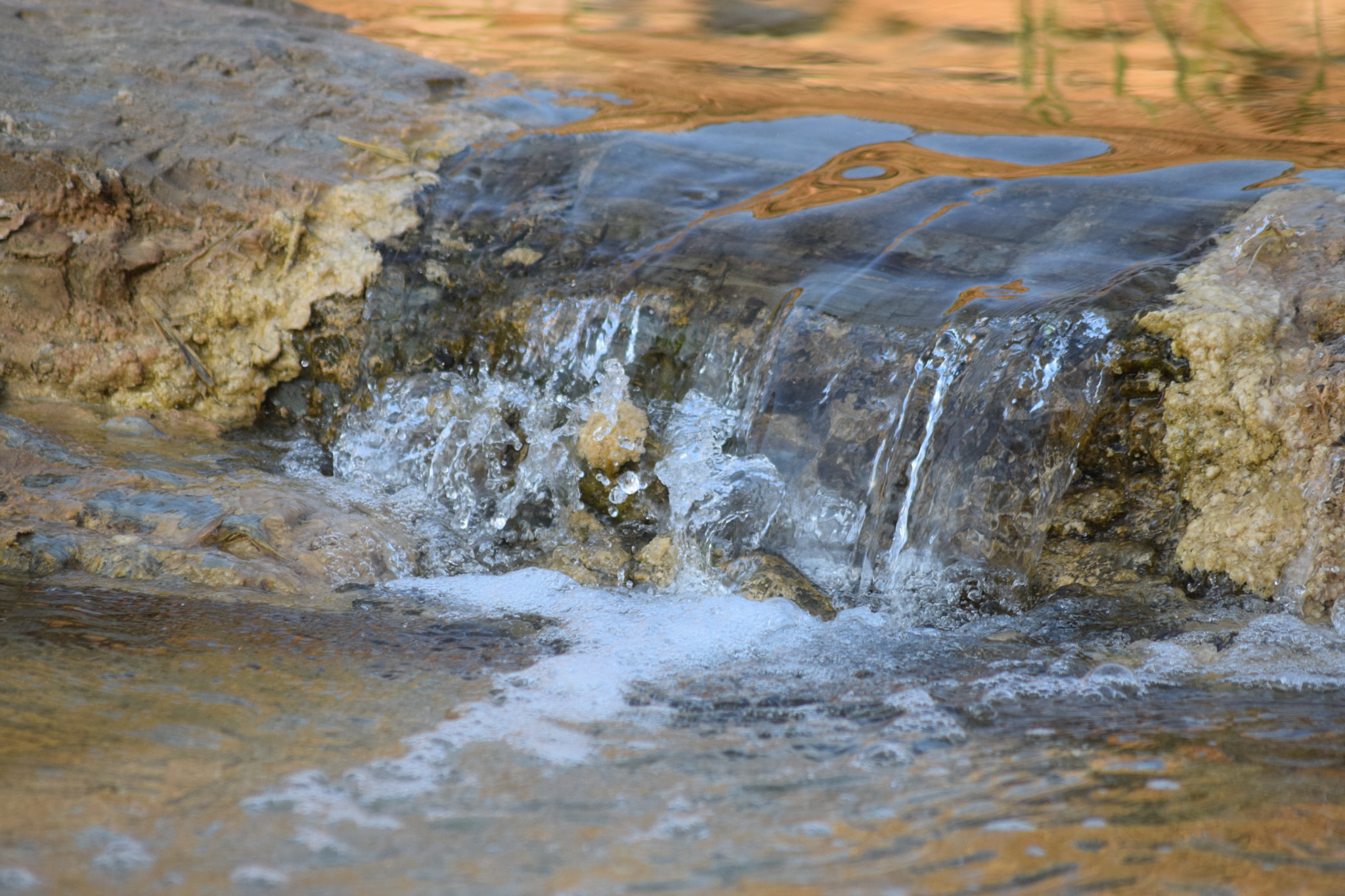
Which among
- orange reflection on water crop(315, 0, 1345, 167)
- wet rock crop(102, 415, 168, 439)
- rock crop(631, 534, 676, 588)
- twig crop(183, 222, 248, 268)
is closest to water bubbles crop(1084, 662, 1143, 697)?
rock crop(631, 534, 676, 588)

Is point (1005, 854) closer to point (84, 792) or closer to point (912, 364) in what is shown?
point (84, 792)

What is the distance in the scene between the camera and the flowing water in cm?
123

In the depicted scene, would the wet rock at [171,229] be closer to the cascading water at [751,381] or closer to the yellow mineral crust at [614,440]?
the cascading water at [751,381]

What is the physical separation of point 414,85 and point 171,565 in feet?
8.26

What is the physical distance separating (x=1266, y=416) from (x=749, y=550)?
1177 mm

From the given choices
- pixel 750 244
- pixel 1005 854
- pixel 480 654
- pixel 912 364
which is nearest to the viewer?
pixel 1005 854

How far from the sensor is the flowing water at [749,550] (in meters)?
1.23

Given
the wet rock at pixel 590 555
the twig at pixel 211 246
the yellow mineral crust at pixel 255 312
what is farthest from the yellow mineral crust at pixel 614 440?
the twig at pixel 211 246

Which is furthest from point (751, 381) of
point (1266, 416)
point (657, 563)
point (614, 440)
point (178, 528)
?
point (178, 528)

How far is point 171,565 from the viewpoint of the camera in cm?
218

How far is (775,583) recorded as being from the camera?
7.57 ft

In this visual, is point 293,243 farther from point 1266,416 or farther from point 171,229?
point 1266,416

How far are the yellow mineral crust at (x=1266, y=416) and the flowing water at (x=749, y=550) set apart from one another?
0.08m

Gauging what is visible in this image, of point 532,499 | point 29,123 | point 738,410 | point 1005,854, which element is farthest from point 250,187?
point 1005,854
